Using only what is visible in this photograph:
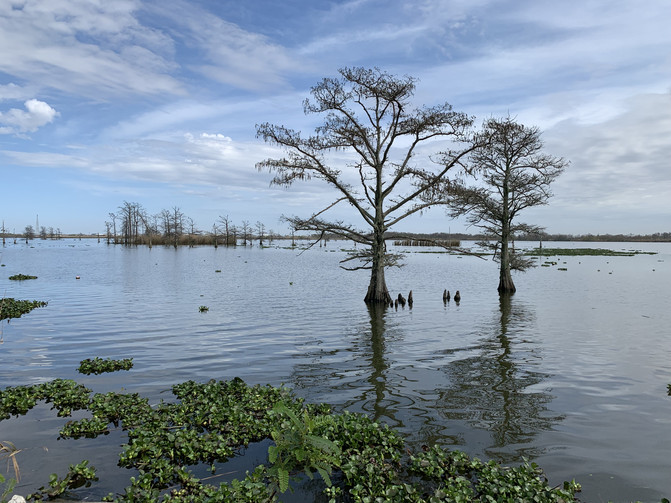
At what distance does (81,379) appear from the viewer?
40.4ft

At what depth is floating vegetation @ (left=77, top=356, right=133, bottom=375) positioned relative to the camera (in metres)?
13.0

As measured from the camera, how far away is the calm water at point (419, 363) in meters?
8.02

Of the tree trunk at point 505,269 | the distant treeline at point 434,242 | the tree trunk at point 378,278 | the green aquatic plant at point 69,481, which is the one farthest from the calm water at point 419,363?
the distant treeline at point 434,242

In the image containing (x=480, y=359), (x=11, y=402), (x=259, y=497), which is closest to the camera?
(x=259, y=497)

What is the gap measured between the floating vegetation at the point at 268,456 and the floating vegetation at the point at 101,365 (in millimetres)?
2411

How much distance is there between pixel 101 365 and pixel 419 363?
9.97 m

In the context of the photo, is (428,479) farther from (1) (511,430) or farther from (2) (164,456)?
(2) (164,456)

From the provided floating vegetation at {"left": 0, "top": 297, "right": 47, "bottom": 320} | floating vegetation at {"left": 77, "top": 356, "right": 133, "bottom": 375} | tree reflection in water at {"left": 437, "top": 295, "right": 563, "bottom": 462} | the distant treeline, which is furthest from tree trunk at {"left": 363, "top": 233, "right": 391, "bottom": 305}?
floating vegetation at {"left": 0, "top": 297, "right": 47, "bottom": 320}

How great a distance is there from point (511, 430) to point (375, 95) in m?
18.9

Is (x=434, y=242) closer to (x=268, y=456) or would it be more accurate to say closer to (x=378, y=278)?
(x=378, y=278)

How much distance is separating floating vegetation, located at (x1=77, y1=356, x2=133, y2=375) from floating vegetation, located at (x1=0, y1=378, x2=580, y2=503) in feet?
7.91

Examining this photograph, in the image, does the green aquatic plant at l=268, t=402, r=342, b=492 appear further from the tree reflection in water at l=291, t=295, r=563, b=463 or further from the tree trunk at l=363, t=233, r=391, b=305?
the tree trunk at l=363, t=233, r=391, b=305

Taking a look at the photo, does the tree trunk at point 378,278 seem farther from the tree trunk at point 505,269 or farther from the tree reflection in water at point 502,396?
the tree trunk at point 505,269

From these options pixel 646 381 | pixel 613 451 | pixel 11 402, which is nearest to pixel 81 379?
pixel 11 402
